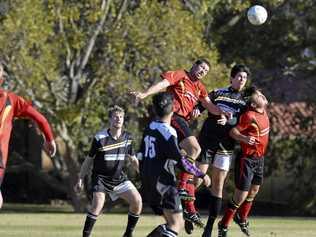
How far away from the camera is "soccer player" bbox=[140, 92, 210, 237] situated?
12180mm

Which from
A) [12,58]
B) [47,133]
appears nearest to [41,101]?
[12,58]

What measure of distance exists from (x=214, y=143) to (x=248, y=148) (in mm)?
609

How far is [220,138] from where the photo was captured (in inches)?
634

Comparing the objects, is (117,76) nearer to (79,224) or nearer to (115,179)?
(79,224)

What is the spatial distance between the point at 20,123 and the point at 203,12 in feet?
45.1

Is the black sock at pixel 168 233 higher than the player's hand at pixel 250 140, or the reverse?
the player's hand at pixel 250 140

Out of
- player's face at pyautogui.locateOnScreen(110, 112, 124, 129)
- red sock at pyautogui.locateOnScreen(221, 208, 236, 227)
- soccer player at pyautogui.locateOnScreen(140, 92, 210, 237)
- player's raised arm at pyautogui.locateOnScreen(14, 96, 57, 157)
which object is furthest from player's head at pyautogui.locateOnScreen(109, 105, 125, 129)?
soccer player at pyautogui.locateOnScreen(140, 92, 210, 237)

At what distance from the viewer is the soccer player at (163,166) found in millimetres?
12180

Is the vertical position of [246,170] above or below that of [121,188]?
above

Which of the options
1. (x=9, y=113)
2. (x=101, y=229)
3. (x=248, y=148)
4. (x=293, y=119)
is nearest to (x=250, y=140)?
(x=248, y=148)

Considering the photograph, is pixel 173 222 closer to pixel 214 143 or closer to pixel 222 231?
pixel 222 231

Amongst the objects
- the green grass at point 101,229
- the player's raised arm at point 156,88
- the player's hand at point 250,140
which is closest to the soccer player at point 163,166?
the player's raised arm at point 156,88

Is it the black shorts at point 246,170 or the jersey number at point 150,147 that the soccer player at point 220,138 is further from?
the jersey number at point 150,147

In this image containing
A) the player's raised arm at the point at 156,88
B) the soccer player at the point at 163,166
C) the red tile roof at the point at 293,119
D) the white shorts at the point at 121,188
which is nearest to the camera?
the soccer player at the point at 163,166
